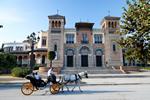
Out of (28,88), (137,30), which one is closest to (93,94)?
(28,88)

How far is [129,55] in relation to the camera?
7.30 meters

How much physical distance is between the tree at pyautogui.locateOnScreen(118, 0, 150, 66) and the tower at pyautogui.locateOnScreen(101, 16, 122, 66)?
42.1 m

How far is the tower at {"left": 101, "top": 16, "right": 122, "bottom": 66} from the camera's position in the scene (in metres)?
49.4

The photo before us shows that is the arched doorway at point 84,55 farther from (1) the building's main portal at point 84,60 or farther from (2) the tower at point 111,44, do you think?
(2) the tower at point 111,44

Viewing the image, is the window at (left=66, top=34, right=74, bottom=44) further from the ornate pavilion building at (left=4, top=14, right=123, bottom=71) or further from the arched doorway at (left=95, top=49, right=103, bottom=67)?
the arched doorway at (left=95, top=49, right=103, bottom=67)

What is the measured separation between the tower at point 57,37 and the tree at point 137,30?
41.9 meters

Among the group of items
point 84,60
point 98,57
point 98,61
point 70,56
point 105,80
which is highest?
point 70,56

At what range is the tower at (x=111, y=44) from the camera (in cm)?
4938

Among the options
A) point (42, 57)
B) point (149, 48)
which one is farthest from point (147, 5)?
point (42, 57)

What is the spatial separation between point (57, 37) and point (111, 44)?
12.4 meters

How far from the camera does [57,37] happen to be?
50125 millimetres

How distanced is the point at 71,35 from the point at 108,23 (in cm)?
910

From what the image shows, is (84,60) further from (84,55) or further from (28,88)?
(28,88)

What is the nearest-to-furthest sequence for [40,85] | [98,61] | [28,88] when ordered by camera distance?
[28,88] < [40,85] < [98,61]
